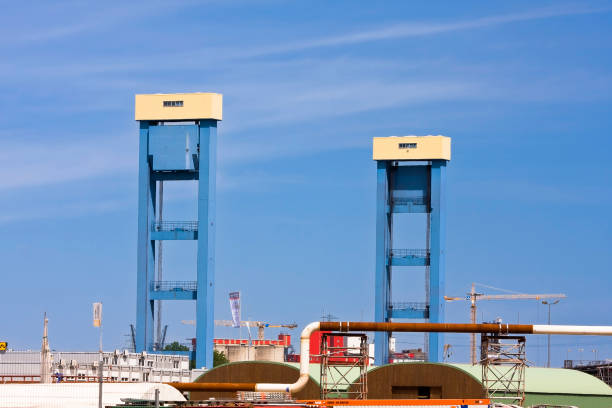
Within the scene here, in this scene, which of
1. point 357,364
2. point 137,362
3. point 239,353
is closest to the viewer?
point 357,364

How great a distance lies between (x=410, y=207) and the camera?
450 feet

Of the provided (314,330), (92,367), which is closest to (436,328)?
(314,330)

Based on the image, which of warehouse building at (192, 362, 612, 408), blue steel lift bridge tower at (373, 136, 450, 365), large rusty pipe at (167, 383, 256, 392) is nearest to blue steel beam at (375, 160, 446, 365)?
blue steel lift bridge tower at (373, 136, 450, 365)

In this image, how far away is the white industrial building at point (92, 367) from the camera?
89.8 meters

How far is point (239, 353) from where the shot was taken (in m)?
190

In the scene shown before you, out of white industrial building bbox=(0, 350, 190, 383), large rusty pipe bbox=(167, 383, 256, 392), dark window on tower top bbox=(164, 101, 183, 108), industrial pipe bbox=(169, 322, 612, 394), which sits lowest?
white industrial building bbox=(0, 350, 190, 383)

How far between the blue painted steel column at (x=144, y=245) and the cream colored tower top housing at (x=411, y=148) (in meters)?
28.9

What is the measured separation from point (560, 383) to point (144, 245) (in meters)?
45.2

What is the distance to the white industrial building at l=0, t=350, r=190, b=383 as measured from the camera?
3533 inches

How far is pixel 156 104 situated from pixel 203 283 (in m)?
17.6

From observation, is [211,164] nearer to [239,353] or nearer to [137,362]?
[137,362]

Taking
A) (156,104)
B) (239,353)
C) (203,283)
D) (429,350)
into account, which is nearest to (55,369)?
(203,283)

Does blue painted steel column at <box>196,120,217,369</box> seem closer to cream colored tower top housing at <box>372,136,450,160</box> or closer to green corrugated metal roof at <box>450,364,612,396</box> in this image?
cream colored tower top housing at <box>372,136,450,160</box>

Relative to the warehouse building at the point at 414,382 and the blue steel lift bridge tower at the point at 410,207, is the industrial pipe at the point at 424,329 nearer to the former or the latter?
the warehouse building at the point at 414,382
